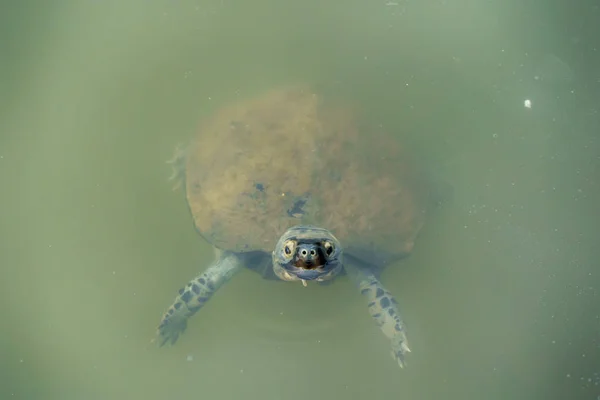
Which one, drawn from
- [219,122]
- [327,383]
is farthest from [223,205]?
[327,383]

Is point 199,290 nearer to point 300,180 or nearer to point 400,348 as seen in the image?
point 300,180

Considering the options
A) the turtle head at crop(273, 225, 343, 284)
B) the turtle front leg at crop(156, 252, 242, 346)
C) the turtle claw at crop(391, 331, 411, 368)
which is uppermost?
the turtle head at crop(273, 225, 343, 284)

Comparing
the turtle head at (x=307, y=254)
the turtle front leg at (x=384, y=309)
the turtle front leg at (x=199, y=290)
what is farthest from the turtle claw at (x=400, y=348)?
the turtle front leg at (x=199, y=290)

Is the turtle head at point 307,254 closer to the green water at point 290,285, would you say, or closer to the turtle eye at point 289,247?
the turtle eye at point 289,247

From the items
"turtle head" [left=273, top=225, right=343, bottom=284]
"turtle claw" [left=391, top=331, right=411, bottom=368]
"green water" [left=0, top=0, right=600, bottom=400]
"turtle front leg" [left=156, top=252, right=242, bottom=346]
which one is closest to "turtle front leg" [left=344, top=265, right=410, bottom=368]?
"turtle claw" [left=391, top=331, right=411, bottom=368]

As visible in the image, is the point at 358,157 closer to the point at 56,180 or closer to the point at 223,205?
the point at 223,205

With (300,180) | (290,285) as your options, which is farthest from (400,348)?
(300,180)

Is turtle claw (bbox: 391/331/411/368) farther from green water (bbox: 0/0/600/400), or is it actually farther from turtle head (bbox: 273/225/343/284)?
turtle head (bbox: 273/225/343/284)
